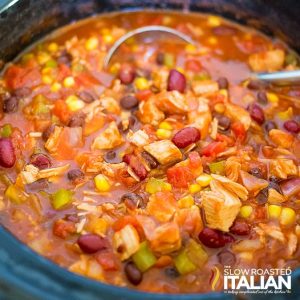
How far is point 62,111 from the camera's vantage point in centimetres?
324

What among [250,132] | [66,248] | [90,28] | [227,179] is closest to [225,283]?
[227,179]

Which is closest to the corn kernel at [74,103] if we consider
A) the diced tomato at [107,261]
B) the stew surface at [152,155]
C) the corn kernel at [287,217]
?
the stew surface at [152,155]

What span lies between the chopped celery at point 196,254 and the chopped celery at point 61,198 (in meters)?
0.68

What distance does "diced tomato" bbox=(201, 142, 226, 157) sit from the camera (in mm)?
3072

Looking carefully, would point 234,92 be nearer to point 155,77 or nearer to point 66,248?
point 155,77

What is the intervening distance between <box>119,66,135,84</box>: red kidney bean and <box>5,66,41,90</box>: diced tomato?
53cm

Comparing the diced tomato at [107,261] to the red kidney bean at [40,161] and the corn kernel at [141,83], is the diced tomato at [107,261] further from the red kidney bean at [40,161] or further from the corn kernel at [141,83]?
the corn kernel at [141,83]

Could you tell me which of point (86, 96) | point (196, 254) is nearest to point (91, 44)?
point (86, 96)

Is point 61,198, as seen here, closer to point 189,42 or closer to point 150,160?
point 150,160

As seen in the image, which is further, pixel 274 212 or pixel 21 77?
pixel 21 77

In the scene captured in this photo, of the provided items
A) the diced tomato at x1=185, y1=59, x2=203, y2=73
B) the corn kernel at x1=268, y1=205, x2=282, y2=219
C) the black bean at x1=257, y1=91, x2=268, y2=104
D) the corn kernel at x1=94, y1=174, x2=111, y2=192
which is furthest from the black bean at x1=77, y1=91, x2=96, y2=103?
the corn kernel at x1=268, y1=205, x2=282, y2=219

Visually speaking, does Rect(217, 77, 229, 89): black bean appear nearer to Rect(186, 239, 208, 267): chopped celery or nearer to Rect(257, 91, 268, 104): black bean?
Rect(257, 91, 268, 104): black bean

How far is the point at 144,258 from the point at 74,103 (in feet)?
3.81

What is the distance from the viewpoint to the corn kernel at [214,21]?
13.0 ft
